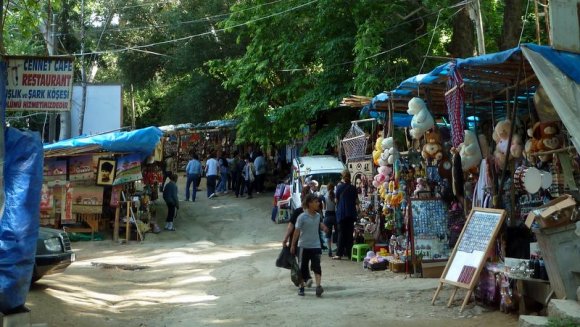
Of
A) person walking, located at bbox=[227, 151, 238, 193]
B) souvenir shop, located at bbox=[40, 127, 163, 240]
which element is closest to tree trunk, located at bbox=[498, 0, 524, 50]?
souvenir shop, located at bbox=[40, 127, 163, 240]

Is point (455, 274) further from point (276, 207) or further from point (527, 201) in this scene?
point (276, 207)

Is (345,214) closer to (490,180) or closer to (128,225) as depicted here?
(490,180)

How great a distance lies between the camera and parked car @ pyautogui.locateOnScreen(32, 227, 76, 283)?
10.5m

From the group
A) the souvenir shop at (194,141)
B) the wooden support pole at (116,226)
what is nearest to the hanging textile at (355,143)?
the wooden support pole at (116,226)

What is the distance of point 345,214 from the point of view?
15.1m

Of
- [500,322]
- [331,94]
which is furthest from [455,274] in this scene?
[331,94]

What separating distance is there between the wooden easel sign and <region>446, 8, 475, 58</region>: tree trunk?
1001 centimetres

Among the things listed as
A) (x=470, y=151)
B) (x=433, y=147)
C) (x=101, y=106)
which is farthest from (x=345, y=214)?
(x=101, y=106)

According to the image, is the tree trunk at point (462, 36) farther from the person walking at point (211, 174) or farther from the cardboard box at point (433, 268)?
the person walking at point (211, 174)

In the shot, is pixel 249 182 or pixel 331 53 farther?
pixel 249 182

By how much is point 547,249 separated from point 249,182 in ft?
64.5

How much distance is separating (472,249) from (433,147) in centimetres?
267

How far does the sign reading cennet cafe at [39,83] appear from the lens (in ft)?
Result: 29.3

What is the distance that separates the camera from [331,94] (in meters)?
20.6
